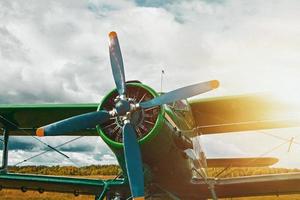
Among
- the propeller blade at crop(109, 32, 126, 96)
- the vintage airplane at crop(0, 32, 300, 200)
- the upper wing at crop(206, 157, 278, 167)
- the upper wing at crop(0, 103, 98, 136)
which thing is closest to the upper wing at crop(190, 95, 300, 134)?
the vintage airplane at crop(0, 32, 300, 200)

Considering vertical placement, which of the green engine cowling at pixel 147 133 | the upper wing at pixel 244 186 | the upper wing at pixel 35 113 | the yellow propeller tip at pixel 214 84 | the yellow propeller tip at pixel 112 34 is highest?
the upper wing at pixel 35 113

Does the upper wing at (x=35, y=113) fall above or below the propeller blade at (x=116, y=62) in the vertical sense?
above

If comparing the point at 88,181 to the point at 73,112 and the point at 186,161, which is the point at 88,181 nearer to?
the point at 73,112

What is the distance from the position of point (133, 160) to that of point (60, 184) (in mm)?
4236

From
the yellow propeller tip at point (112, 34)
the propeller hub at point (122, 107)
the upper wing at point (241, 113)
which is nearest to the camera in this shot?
the propeller hub at point (122, 107)

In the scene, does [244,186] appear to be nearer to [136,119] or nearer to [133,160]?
[133,160]

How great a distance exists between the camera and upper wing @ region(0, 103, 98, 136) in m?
11.7

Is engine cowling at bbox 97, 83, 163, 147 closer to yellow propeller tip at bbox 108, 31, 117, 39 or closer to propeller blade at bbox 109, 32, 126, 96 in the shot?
propeller blade at bbox 109, 32, 126, 96

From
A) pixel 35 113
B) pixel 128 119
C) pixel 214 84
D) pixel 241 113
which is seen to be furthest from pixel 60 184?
pixel 214 84

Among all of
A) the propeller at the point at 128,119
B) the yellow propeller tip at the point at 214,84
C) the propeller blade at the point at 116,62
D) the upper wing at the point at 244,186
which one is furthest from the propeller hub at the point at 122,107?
the upper wing at the point at 244,186

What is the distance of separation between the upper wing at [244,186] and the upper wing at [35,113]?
330 centimetres

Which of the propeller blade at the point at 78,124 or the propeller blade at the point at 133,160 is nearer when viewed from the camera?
the propeller blade at the point at 133,160

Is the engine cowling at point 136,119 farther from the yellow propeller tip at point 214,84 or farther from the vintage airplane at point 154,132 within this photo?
the yellow propeller tip at point 214,84

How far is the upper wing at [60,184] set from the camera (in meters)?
10.3
